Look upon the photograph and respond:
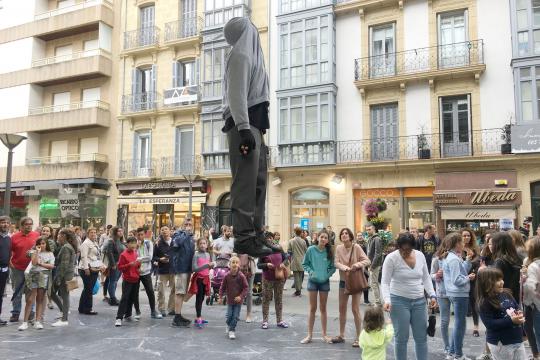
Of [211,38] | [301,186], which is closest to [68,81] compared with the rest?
[211,38]

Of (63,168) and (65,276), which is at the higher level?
(63,168)

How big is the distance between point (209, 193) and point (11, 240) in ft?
44.2

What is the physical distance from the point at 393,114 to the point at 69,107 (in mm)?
18240

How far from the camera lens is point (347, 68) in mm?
20328

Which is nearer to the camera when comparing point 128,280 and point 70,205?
point 128,280

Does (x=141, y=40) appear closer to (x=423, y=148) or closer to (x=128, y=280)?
(x=423, y=148)

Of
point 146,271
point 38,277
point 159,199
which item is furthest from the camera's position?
point 159,199

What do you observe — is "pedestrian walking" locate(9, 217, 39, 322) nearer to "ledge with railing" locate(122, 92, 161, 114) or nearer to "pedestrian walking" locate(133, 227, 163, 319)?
"pedestrian walking" locate(133, 227, 163, 319)

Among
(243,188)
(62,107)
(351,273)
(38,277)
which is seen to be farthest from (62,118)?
(243,188)

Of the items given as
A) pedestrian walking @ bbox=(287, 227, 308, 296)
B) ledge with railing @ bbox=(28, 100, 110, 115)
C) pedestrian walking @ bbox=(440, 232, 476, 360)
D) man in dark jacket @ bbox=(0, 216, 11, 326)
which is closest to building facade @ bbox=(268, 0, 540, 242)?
pedestrian walking @ bbox=(287, 227, 308, 296)

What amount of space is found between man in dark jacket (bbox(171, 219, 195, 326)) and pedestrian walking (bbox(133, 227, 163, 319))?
61 centimetres

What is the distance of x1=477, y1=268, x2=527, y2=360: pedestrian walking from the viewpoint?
15.5ft

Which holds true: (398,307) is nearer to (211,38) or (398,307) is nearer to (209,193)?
(209,193)

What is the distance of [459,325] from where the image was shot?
672 centimetres
